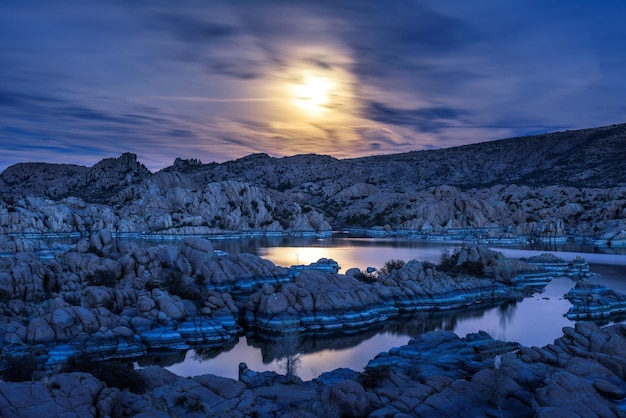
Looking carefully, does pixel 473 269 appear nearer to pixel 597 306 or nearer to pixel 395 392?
pixel 597 306

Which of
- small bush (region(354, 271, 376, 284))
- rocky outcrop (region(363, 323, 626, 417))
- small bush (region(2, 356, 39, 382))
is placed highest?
small bush (region(354, 271, 376, 284))

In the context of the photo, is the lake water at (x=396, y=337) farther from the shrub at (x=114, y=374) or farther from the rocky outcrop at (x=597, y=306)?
the shrub at (x=114, y=374)

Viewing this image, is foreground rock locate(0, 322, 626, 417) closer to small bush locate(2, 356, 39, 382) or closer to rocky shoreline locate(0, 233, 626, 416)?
rocky shoreline locate(0, 233, 626, 416)

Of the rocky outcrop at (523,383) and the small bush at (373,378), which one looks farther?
the small bush at (373,378)

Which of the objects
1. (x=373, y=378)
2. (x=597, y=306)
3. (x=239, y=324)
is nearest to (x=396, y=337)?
(x=239, y=324)

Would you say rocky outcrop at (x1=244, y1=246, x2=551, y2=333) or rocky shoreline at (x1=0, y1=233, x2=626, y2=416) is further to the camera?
rocky outcrop at (x1=244, y1=246, x2=551, y2=333)

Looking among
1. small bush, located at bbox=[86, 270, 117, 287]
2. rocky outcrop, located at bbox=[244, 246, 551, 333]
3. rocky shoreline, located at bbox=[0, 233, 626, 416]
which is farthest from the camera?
small bush, located at bbox=[86, 270, 117, 287]

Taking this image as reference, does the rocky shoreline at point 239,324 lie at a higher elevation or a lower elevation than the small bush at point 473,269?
lower

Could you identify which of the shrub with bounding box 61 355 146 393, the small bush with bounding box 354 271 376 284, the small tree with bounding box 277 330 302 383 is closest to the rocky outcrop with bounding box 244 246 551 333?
the small bush with bounding box 354 271 376 284

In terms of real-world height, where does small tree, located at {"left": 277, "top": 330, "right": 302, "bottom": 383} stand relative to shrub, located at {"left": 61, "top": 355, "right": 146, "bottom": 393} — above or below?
below

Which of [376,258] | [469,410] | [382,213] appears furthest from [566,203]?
[469,410]

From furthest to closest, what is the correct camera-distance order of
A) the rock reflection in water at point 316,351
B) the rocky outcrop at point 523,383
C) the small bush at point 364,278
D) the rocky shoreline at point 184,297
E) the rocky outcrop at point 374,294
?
the small bush at point 364,278 < the rocky outcrop at point 374,294 < the rocky shoreline at point 184,297 < the rock reflection in water at point 316,351 < the rocky outcrop at point 523,383

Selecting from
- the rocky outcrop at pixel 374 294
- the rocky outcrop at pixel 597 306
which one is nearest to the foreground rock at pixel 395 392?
the rocky outcrop at pixel 374 294

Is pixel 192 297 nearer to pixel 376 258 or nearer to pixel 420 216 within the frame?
pixel 376 258
